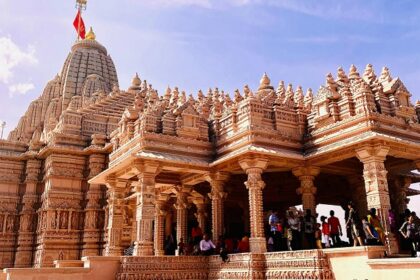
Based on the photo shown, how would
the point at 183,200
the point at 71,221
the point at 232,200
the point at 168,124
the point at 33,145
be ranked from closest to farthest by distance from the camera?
the point at 168,124 < the point at 183,200 < the point at 232,200 < the point at 71,221 < the point at 33,145

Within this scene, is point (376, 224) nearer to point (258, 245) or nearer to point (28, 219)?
point (258, 245)

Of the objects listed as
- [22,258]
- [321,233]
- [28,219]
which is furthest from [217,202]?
[22,258]

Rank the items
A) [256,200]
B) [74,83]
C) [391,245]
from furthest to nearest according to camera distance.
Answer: [74,83] < [256,200] < [391,245]

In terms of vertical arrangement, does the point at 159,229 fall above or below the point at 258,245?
above

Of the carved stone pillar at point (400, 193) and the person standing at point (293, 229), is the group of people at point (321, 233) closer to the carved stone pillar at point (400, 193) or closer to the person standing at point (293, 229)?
the person standing at point (293, 229)

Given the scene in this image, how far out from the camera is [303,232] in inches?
579

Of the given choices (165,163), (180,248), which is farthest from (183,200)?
(165,163)

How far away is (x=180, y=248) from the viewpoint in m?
17.5

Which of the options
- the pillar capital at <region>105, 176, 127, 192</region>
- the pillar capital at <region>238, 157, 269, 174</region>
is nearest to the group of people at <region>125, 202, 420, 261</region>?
the pillar capital at <region>238, 157, 269, 174</region>

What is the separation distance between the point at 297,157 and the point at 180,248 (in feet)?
20.1

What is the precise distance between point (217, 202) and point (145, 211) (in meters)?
3.01

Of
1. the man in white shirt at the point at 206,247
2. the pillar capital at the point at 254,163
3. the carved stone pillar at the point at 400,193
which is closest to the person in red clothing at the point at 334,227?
the pillar capital at the point at 254,163

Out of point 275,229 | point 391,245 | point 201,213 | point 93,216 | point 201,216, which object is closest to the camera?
point 391,245

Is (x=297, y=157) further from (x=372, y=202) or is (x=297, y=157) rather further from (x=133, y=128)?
(x=133, y=128)
